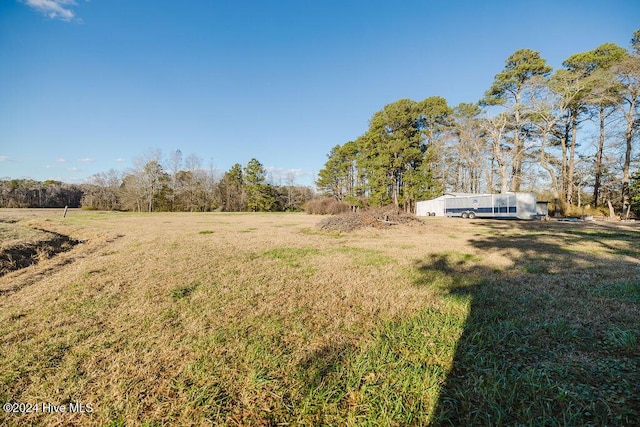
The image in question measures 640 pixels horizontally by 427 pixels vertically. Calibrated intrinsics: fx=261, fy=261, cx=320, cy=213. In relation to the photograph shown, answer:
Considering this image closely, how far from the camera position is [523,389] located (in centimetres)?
179

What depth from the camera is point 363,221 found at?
12.6 m

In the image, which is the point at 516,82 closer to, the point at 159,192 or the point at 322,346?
the point at 322,346

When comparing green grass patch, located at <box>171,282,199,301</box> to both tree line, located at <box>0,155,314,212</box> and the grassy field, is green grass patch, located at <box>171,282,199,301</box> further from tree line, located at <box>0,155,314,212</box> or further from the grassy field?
tree line, located at <box>0,155,314,212</box>

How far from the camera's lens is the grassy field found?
66.2 inches

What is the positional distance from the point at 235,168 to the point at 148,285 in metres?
48.5

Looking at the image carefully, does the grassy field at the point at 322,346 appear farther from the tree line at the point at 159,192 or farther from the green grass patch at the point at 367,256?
the tree line at the point at 159,192

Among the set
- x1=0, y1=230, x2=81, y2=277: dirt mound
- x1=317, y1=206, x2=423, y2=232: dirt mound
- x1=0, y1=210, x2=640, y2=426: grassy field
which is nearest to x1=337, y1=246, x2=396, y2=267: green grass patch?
x1=0, y1=210, x2=640, y2=426: grassy field

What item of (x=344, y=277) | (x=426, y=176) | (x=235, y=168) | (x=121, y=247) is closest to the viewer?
(x=344, y=277)

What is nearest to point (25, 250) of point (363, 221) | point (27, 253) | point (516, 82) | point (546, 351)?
point (27, 253)

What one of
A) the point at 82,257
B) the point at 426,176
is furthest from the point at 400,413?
the point at 426,176

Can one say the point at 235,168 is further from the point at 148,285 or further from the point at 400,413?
the point at 400,413

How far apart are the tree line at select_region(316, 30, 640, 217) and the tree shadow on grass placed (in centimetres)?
1856

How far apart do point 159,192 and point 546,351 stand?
49681 millimetres

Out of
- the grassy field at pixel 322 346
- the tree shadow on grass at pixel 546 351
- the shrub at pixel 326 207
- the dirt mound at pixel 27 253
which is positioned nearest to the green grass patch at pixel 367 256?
the grassy field at pixel 322 346
